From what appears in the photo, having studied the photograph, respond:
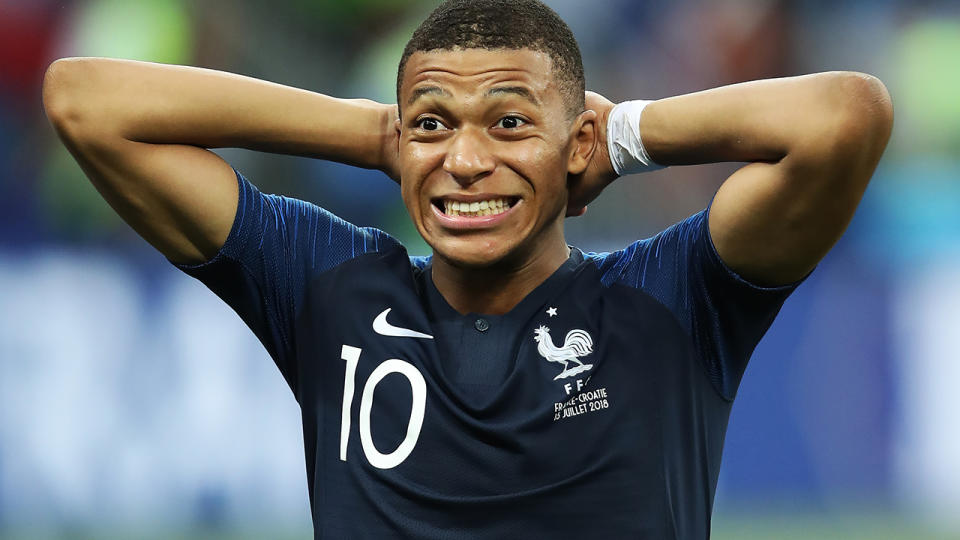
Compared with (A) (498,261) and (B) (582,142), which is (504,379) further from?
(B) (582,142)

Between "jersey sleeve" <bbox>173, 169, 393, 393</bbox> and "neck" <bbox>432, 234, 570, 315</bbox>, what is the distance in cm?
22

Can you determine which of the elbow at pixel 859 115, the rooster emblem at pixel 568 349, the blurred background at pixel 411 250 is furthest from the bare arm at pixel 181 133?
the blurred background at pixel 411 250

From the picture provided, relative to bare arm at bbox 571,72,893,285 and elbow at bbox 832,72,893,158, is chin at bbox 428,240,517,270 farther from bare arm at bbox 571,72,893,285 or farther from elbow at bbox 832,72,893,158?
elbow at bbox 832,72,893,158

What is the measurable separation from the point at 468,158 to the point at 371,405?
1.76 ft

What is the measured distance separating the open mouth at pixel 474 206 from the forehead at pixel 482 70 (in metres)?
0.22

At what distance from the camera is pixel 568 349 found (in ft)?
7.47

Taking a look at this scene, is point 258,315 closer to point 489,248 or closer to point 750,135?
point 489,248

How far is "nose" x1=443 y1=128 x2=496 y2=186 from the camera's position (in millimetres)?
2178

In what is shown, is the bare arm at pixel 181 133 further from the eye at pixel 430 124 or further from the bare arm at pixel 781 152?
the bare arm at pixel 781 152

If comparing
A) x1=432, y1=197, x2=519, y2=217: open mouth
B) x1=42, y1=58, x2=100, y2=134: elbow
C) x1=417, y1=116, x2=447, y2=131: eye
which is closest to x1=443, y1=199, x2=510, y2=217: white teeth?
x1=432, y1=197, x2=519, y2=217: open mouth

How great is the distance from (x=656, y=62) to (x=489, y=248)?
414cm

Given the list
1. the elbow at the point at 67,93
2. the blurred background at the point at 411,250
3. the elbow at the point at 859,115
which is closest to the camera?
the elbow at the point at 859,115

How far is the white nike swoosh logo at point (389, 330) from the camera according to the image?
2334 mm

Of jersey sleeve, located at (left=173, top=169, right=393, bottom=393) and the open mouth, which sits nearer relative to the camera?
the open mouth
